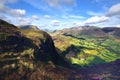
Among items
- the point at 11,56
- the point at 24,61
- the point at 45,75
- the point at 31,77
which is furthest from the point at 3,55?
the point at 45,75

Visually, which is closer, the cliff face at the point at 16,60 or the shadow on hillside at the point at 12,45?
the cliff face at the point at 16,60

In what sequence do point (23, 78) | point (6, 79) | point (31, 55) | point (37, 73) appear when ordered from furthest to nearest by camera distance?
point (31, 55) < point (37, 73) < point (23, 78) < point (6, 79)

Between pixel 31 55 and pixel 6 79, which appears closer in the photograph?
pixel 6 79

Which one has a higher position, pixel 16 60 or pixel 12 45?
pixel 12 45

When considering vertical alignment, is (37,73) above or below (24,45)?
below

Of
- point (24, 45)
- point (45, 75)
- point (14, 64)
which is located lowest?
point (45, 75)

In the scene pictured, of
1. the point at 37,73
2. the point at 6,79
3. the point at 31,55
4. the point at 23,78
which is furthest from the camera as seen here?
the point at 31,55

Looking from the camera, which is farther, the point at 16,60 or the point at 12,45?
the point at 12,45

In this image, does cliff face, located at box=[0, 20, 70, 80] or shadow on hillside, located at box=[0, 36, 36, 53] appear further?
shadow on hillside, located at box=[0, 36, 36, 53]

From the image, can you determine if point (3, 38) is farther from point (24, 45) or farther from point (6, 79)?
point (6, 79)
